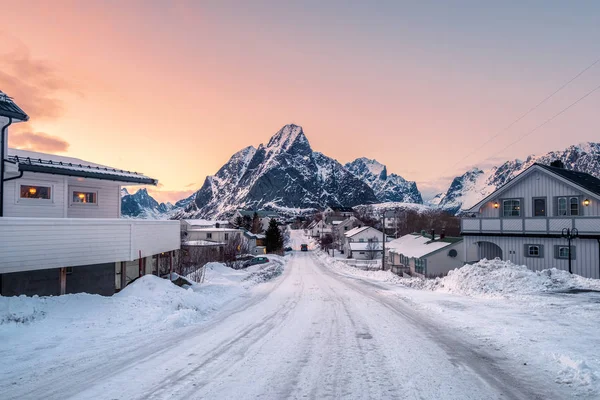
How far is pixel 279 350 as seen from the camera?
32.1 feet

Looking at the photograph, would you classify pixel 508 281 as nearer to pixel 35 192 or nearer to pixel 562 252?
pixel 562 252

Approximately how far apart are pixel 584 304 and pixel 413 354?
30.3 feet

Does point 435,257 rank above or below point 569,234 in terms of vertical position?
below

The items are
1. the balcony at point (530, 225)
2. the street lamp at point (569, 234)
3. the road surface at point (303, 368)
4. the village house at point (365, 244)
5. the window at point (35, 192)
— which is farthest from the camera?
the village house at point (365, 244)

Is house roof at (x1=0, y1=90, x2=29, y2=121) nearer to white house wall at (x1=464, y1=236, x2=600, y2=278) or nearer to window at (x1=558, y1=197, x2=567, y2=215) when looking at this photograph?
white house wall at (x1=464, y1=236, x2=600, y2=278)

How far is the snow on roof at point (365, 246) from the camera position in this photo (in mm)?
79438

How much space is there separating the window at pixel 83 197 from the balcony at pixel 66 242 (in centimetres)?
431

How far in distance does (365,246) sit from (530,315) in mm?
69594

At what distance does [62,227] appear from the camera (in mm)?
13523

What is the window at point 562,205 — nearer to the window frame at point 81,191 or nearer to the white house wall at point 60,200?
the white house wall at point 60,200

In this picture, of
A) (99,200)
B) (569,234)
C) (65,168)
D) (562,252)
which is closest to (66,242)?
(65,168)

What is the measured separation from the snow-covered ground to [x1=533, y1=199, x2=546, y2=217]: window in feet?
24.7

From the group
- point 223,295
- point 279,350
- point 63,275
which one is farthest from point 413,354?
point 223,295

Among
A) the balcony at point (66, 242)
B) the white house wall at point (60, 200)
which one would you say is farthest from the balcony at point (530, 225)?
the white house wall at point (60, 200)
